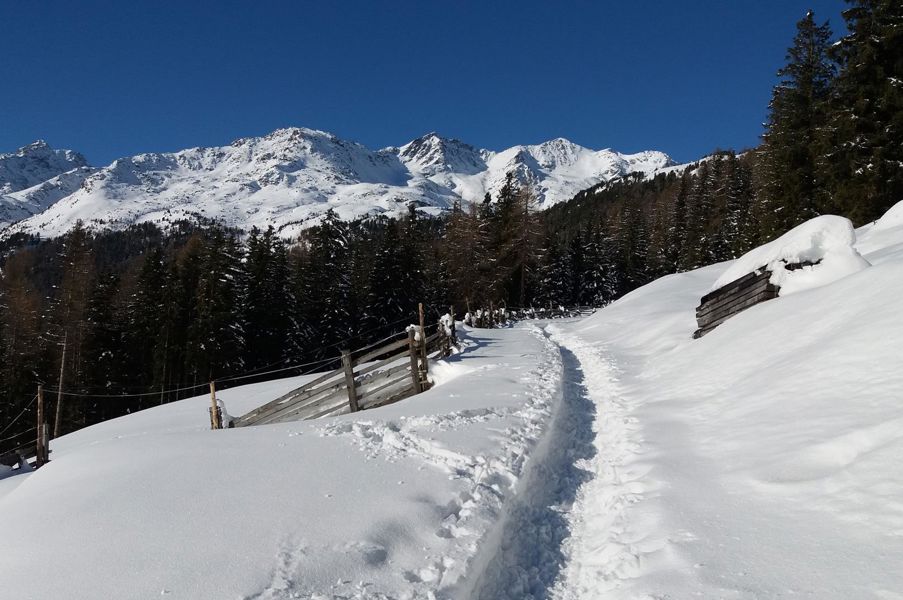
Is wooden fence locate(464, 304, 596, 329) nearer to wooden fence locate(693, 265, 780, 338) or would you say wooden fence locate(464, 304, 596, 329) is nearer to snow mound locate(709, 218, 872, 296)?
wooden fence locate(693, 265, 780, 338)

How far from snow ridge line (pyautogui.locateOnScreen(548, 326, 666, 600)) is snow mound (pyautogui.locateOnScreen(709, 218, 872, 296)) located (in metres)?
6.70

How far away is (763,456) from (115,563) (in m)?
6.29

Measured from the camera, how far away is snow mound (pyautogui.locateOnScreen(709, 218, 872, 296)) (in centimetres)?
1132

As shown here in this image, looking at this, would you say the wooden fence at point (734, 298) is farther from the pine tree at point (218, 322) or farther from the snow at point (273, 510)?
the pine tree at point (218, 322)

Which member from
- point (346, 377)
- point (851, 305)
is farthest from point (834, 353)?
point (346, 377)

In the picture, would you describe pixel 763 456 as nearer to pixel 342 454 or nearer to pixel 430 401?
pixel 342 454

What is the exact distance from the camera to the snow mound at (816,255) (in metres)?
11.3

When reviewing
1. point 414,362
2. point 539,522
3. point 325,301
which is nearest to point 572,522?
point 539,522

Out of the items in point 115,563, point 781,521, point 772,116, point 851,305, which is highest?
point 772,116

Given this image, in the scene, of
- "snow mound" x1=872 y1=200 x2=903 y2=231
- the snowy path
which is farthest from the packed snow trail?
"snow mound" x1=872 y1=200 x2=903 y2=231

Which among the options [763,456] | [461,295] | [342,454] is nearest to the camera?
[763,456]

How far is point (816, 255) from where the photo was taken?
1190 cm

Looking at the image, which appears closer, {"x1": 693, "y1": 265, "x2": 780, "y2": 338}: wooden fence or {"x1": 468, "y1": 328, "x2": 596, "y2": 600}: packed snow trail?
{"x1": 468, "y1": 328, "x2": 596, "y2": 600}: packed snow trail

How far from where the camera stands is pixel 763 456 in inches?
211
